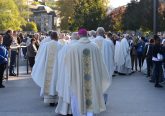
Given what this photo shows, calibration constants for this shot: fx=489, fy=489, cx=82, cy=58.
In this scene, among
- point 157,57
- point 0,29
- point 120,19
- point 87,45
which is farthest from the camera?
point 0,29

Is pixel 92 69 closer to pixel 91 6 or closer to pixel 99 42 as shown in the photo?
pixel 99 42

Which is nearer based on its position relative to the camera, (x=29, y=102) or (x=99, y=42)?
(x=29, y=102)

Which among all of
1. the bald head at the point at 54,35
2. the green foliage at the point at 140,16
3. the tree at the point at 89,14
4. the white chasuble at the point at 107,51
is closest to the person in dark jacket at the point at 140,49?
the white chasuble at the point at 107,51

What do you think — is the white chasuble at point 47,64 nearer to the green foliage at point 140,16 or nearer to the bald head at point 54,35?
the bald head at point 54,35

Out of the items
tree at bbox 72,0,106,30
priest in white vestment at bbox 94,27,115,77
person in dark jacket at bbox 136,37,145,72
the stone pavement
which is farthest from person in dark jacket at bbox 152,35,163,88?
tree at bbox 72,0,106,30

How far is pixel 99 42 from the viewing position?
15211 mm

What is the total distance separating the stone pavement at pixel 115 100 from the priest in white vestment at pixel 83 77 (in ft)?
4.43

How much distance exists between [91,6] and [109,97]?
29.6m

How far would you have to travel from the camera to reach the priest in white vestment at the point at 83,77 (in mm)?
10703

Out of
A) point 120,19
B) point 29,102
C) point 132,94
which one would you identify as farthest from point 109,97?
point 120,19

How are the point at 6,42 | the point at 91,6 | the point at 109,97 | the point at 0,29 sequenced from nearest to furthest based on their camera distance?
the point at 109,97
the point at 6,42
the point at 91,6
the point at 0,29

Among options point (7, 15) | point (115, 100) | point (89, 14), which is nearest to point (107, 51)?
point (115, 100)

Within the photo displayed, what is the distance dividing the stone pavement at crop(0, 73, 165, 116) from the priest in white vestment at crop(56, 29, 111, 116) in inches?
53.1

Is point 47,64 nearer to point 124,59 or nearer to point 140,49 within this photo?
point 124,59
